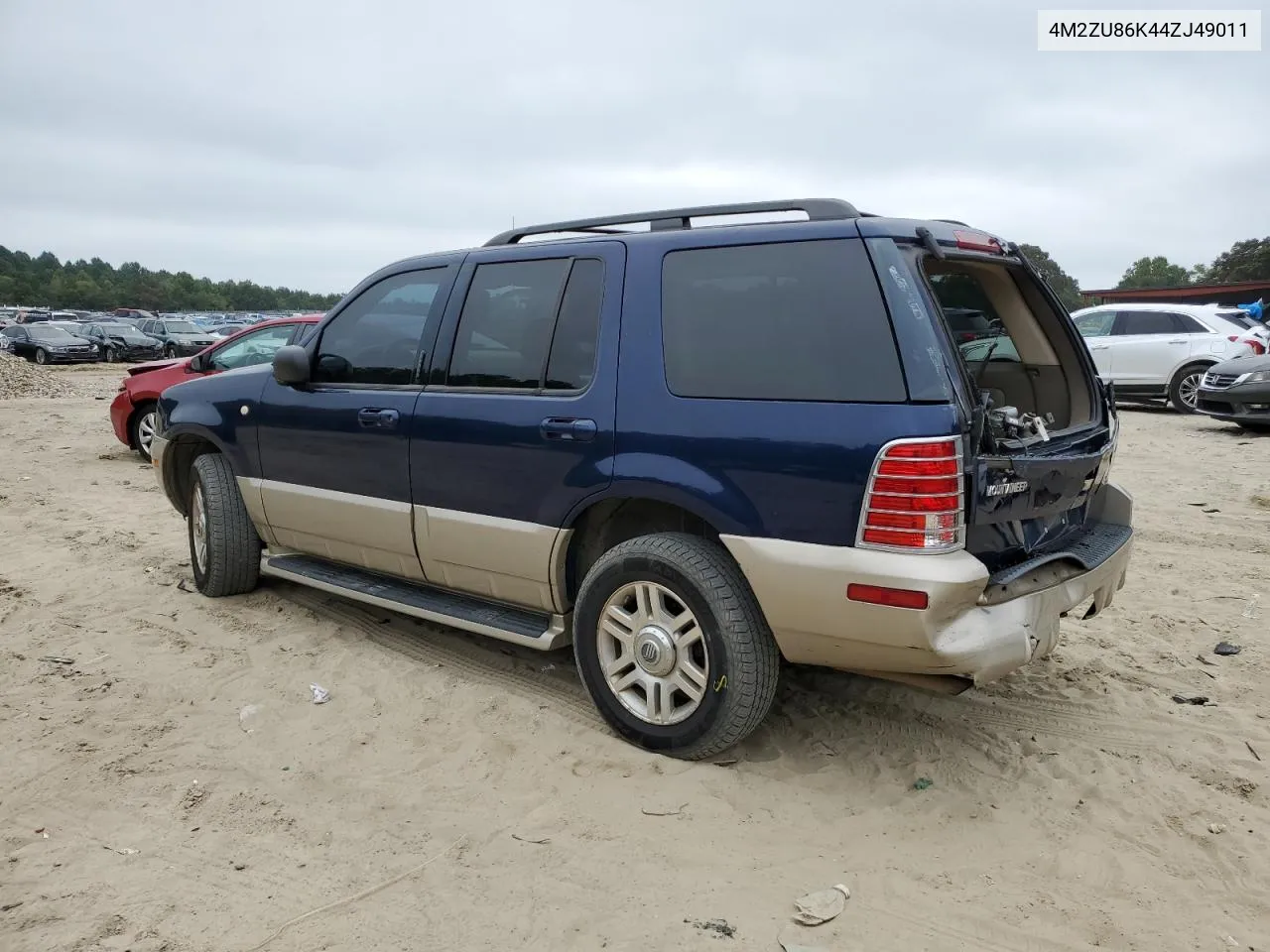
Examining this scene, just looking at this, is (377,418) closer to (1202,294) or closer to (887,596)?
(887,596)

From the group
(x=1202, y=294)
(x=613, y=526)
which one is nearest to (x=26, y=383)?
(x=613, y=526)

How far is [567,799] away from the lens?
10.7 feet

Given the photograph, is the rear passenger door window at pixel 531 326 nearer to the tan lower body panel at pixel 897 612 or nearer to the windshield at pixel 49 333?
the tan lower body panel at pixel 897 612

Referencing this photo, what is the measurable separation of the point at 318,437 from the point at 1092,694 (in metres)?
3.70

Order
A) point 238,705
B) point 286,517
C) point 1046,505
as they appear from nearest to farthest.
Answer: point 1046,505
point 238,705
point 286,517

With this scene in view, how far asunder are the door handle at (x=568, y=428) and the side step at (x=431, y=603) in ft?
2.53

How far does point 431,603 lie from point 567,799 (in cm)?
132

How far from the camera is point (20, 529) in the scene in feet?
23.5

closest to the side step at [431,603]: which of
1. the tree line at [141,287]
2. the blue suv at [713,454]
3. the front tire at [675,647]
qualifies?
the blue suv at [713,454]

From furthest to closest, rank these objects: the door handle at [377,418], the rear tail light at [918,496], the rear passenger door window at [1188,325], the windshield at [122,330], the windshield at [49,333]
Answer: the windshield at [122,330] → the windshield at [49,333] → the rear passenger door window at [1188,325] → the door handle at [377,418] → the rear tail light at [918,496]

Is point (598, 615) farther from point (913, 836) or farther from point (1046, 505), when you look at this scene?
point (1046, 505)

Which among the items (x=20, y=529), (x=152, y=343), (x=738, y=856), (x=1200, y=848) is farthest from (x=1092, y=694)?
(x=152, y=343)

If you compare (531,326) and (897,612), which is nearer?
(897,612)

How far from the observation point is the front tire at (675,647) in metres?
3.25
